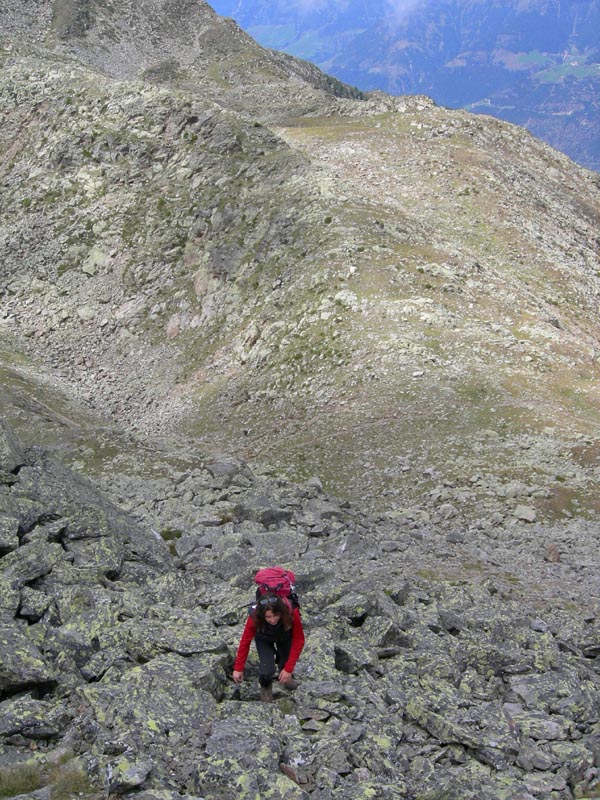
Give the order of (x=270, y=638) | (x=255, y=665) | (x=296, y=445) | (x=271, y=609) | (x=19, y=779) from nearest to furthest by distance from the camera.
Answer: (x=19, y=779) < (x=271, y=609) < (x=270, y=638) < (x=255, y=665) < (x=296, y=445)

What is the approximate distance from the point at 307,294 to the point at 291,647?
3092 cm

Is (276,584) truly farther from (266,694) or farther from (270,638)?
(266,694)

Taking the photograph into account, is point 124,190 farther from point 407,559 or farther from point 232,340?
point 407,559

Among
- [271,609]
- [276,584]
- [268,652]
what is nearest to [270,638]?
[268,652]

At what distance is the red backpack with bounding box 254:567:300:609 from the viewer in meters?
11.2

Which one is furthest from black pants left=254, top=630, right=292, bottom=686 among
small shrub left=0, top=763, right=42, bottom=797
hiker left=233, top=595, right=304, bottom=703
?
small shrub left=0, top=763, right=42, bottom=797

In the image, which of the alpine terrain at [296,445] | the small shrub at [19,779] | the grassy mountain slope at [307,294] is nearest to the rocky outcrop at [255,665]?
the alpine terrain at [296,445]

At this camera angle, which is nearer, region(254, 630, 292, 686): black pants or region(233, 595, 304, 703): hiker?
region(233, 595, 304, 703): hiker

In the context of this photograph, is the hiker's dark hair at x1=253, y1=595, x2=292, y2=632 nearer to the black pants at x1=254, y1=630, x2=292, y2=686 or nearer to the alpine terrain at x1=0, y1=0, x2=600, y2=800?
the black pants at x1=254, y1=630, x2=292, y2=686

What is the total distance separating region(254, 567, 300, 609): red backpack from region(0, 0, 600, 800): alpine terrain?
5.11 feet

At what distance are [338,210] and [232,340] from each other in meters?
10.8

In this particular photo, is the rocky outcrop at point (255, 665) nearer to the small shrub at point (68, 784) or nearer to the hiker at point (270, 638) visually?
the small shrub at point (68, 784)

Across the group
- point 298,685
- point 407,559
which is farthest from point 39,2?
point 298,685

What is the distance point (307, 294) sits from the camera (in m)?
40.8
